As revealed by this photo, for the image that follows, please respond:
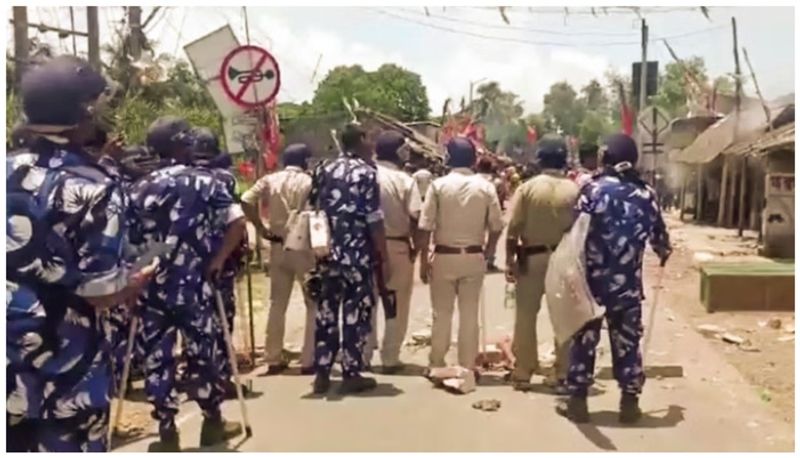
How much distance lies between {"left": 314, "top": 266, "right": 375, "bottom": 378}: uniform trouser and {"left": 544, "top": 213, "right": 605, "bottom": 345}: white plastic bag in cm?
148

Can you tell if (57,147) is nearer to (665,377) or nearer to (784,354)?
(665,377)

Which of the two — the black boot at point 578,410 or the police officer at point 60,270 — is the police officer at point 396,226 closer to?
the black boot at point 578,410

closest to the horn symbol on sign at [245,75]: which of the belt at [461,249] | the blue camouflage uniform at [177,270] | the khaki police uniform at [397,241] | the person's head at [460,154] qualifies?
the khaki police uniform at [397,241]

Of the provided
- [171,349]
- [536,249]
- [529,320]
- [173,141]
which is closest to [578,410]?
[529,320]

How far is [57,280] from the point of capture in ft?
13.3

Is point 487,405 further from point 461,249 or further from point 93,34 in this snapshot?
point 93,34

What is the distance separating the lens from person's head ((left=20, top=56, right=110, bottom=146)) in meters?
4.19

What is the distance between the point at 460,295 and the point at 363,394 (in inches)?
40.4

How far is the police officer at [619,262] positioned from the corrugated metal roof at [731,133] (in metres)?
16.9

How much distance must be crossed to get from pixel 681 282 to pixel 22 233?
1248 cm

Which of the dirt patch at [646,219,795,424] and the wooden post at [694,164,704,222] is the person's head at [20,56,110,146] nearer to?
the dirt patch at [646,219,795,424]

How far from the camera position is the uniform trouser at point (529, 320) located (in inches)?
318

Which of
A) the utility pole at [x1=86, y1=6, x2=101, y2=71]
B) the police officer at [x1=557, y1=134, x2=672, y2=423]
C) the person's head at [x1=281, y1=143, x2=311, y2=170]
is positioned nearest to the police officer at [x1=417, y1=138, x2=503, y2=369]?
the person's head at [x1=281, y1=143, x2=311, y2=170]

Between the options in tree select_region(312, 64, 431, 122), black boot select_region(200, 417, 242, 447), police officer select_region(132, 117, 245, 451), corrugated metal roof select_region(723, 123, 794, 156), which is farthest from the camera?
tree select_region(312, 64, 431, 122)
